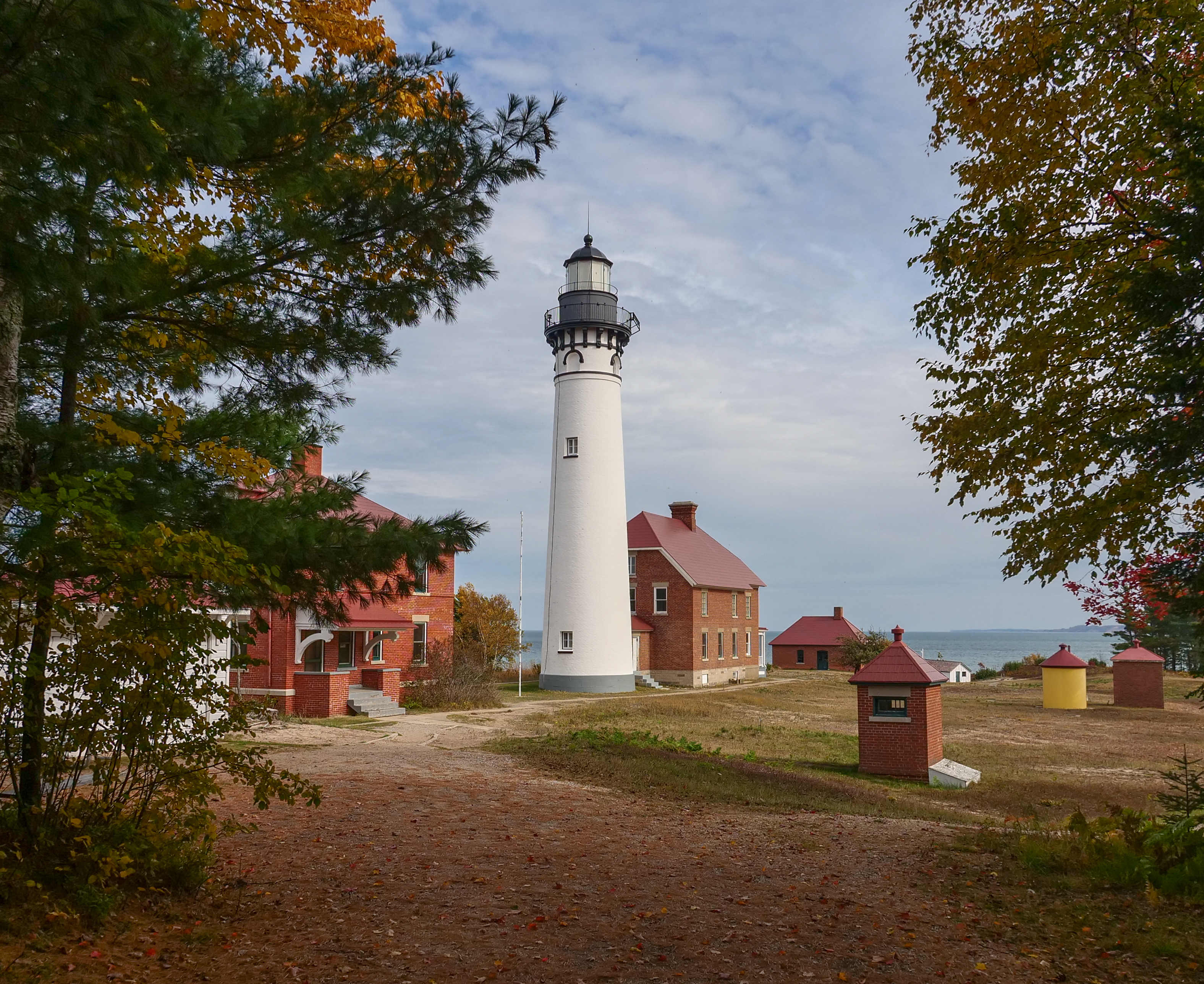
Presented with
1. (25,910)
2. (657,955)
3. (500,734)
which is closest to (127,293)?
(25,910)

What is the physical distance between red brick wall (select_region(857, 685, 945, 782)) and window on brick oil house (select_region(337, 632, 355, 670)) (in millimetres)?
15720

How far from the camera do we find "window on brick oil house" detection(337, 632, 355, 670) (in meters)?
28.0

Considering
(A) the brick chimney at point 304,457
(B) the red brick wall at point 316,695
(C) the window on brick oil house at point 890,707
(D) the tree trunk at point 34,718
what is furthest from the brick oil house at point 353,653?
(D) the tree trunk at point 34,718

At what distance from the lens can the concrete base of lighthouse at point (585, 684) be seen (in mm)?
36812

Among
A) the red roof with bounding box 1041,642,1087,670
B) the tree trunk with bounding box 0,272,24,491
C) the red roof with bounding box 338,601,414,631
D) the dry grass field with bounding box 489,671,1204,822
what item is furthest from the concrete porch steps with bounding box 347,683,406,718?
the red roof with bounding box 1041,642,1087,670

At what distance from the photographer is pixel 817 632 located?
65.2m

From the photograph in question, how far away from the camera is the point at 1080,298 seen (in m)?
9.36

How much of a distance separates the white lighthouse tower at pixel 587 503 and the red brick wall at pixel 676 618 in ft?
22.5

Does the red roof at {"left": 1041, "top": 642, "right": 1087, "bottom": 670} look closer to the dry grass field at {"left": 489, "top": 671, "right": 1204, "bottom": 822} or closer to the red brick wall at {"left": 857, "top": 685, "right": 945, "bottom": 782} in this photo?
the dry grass field at {"left": 489, "top": 671, "right": 1204, "bottom": 822}

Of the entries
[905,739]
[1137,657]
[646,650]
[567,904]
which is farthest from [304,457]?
[1137,657]

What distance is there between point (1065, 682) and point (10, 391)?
38485 millimetres

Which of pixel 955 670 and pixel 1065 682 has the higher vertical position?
pixel 1065 682

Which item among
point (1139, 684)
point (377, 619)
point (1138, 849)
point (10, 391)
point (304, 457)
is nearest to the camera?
point (10, 391)

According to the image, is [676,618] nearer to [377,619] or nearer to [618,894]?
[377,619]
